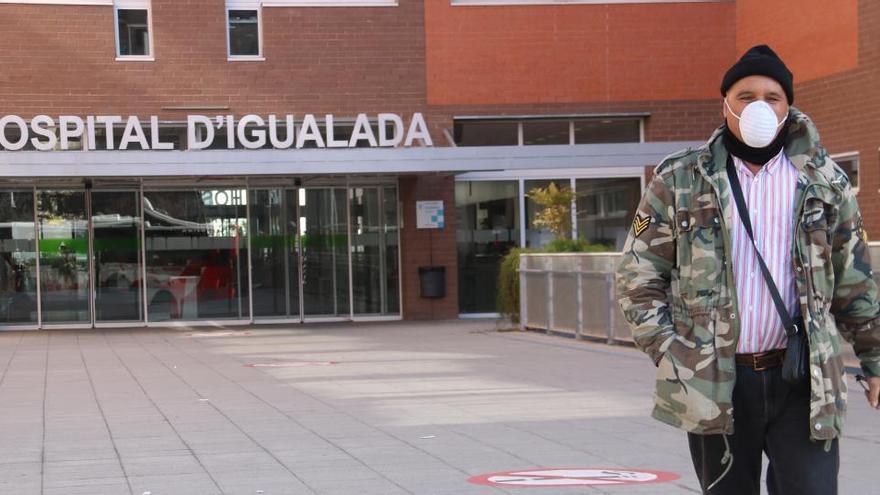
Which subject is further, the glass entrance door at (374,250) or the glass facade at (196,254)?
the glass entrance door at (374,250)

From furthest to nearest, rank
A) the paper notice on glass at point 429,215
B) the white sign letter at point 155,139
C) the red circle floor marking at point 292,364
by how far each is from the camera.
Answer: the paper notice on glass at point 429,215 → the white sign letter at point 155,139 → the red circle floor marking at point 292,364

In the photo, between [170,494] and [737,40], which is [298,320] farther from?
[170,494]

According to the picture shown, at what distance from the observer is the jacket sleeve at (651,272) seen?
4008 millimetres

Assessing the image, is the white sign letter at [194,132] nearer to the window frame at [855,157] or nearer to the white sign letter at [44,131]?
the white sign letter at [44,131]

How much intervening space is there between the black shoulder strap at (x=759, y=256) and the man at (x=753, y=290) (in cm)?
1

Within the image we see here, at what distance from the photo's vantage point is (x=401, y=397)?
11766 millimetres

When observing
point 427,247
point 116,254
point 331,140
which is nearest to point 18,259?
point 116,254

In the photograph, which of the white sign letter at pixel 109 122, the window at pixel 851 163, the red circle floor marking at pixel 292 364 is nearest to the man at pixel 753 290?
the red circle floor marking at pixel 292 364

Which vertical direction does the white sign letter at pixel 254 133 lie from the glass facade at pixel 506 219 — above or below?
above

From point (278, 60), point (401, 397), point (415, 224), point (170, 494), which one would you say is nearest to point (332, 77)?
point (278, 60)

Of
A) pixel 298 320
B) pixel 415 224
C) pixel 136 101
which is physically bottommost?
pixel 298 320

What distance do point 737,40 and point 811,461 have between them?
838 inches

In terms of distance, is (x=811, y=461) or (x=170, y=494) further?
(x=170, y=494)

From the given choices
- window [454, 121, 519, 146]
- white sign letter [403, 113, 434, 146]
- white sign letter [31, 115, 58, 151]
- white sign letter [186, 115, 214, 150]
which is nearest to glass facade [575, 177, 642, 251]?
window [454, 121, 519, 146]
